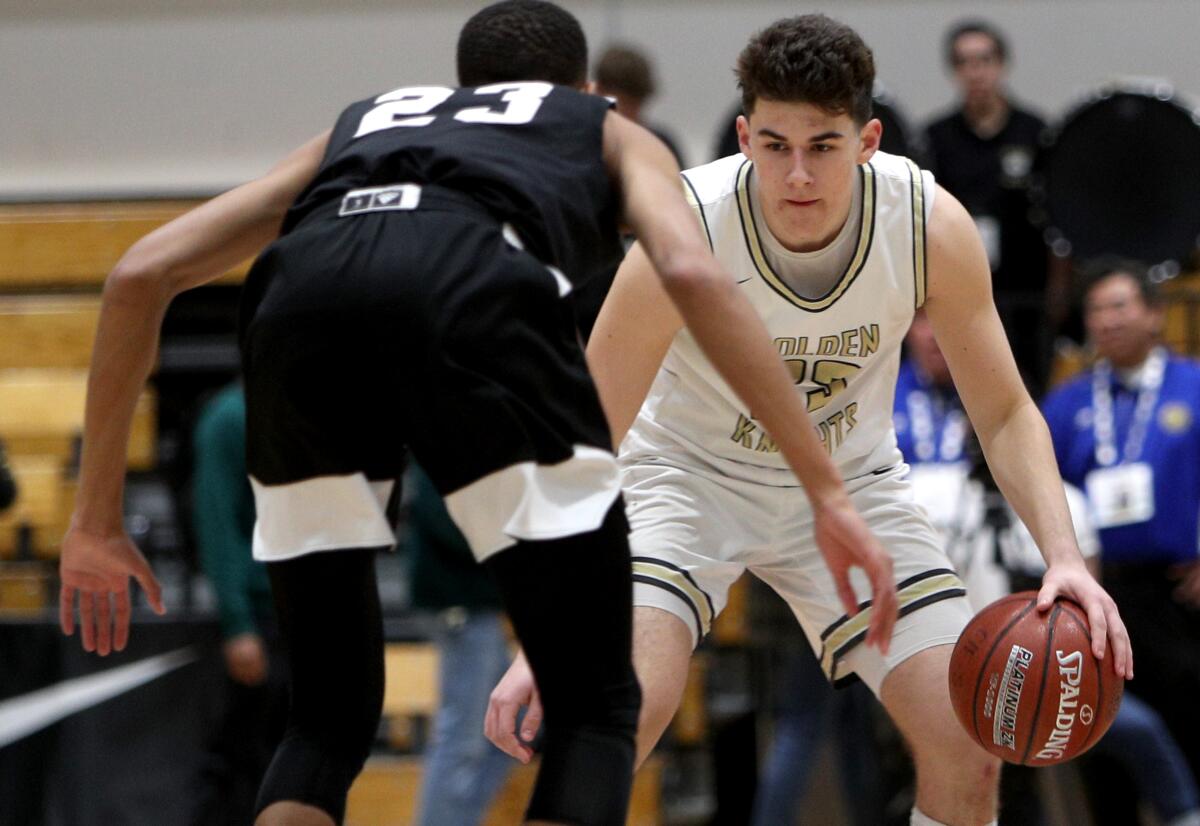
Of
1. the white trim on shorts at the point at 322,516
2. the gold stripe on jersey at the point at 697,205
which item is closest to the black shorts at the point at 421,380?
the white trim on shorts at the point at 322,516

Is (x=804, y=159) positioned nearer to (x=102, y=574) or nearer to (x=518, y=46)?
(x=518, y=46)

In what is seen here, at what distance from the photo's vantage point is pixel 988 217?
7.08 m

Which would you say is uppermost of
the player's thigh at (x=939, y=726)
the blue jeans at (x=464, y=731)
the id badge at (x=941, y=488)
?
the player's thigh at (x=939, y=726)

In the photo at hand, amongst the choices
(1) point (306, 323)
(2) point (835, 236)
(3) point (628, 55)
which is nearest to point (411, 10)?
(3) point (628, 55)

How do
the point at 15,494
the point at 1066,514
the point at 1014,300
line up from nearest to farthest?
the point at 1066,514 → the point at 15,494 → the point at 1014,300

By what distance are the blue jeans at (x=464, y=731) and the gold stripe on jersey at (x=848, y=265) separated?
7.75 feet

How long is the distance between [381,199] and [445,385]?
1.07 feet

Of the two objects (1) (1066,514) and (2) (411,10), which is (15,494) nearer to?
(1) (1066,514)

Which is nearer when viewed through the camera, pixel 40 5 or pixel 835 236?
pixel 835 236

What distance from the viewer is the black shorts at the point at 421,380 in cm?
249

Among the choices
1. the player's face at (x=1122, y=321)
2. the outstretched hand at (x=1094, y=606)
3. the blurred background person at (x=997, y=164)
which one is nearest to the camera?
the outstretched hand at (x=1094, y=606)

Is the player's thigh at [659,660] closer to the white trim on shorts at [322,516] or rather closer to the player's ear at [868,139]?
the white trim on shorts at [322,516]

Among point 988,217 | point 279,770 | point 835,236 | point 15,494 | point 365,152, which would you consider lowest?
point 15,494

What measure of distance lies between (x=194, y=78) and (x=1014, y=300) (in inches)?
187
